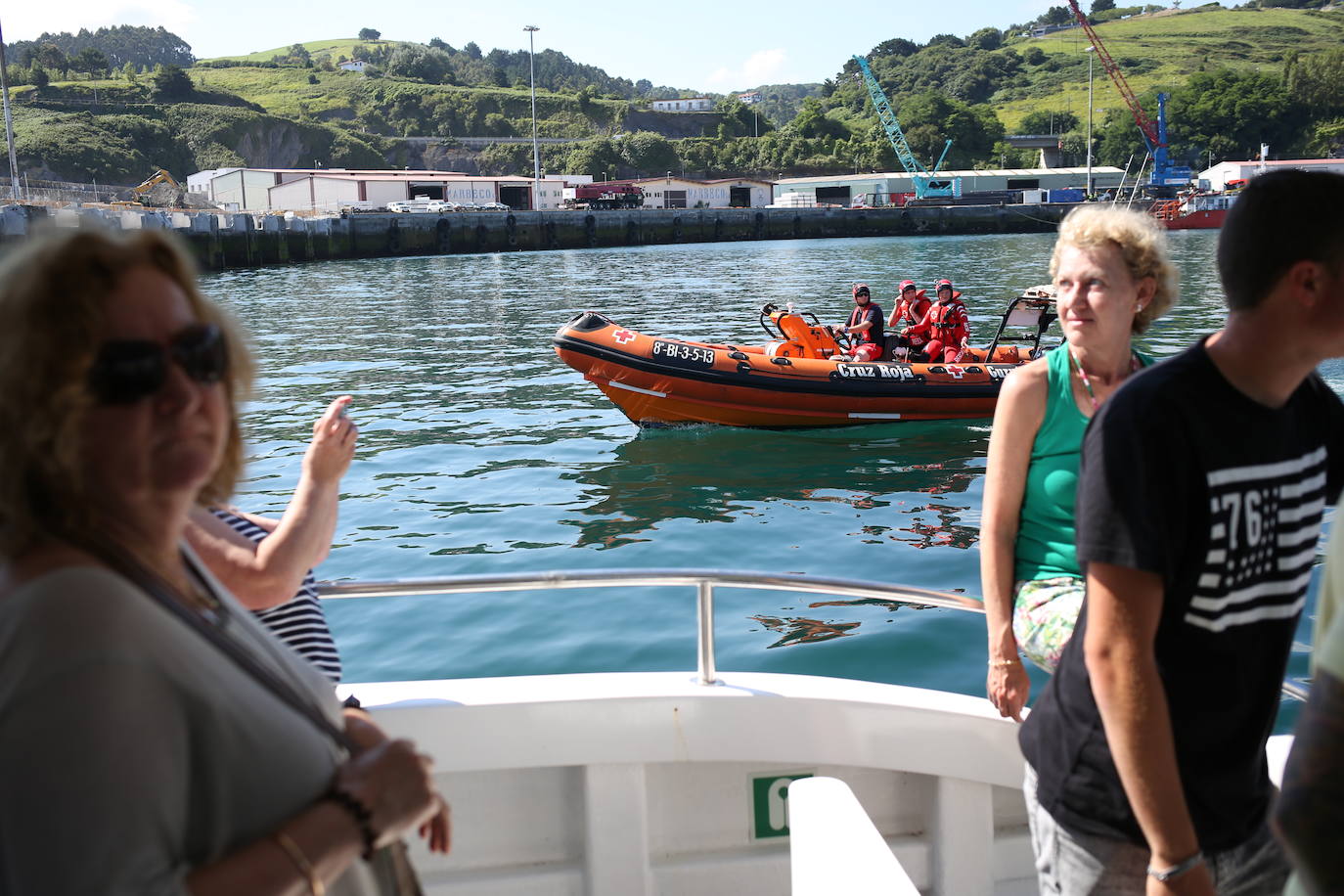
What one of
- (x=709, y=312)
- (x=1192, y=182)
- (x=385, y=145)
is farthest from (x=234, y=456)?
(x=385, y=145)

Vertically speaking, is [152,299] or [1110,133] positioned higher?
[1110,133]

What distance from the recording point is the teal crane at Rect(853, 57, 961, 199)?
84.9 m

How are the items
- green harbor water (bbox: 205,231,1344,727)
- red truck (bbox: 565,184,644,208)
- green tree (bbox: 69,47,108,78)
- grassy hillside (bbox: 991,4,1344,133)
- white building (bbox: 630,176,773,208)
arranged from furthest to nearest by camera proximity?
grassy hillside (bbox: 991,4,1344,133) < green tree (bbox: 69,47,108,78) < white building (bbox: 630,176,773,208) < red truck (bbox: 565,184,644,208) < green harbor water (bbox: 205,231,1344,727)

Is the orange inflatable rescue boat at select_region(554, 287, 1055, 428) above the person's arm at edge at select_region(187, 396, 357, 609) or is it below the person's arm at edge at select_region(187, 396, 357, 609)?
below

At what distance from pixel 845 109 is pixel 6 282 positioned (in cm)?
16120

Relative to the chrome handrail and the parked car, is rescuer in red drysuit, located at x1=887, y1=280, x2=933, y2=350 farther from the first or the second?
the parked car

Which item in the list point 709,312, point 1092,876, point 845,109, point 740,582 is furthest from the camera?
point 845,109

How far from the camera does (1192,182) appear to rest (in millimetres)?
75750

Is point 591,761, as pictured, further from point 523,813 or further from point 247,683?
point 247,683

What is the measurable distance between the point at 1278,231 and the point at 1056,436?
66cm

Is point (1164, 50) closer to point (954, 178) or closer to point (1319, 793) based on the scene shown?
point (954, 178)

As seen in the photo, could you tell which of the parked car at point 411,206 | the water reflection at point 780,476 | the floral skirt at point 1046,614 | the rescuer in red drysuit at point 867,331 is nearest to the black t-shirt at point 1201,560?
the floral skirt at point 1046,614

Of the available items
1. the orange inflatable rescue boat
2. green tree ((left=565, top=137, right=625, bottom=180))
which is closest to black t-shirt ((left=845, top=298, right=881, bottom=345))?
the orange inflatable rescue boat

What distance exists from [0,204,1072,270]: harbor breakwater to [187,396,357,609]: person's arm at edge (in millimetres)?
38321
